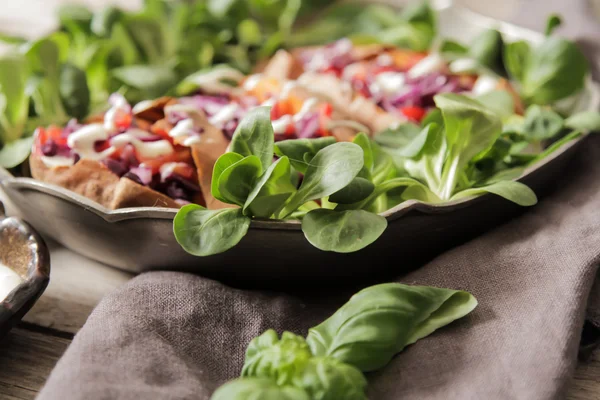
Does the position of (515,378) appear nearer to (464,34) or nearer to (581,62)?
(581,62)

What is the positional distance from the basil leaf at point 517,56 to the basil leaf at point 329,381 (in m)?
0.69

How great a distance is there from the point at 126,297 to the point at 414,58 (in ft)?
2.22

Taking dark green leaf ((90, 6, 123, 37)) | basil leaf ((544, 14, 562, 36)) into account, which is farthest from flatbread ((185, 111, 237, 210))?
basil leaf ((544, 14, 562, 36))

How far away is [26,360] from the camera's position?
0.62 meters

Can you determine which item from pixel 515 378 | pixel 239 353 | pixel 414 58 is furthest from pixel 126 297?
pixel 414 58

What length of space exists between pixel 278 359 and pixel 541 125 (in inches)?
20.5

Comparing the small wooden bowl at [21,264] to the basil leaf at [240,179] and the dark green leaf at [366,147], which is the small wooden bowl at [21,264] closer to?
the basil leaf at [240,179]

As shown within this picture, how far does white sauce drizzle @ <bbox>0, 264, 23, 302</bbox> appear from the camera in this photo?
1.96 ft

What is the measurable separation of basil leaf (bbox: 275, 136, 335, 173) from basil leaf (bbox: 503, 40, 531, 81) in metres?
0.49

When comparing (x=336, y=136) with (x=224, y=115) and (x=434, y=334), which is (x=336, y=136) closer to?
(x=224, y=115)

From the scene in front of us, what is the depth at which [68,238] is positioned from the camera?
0.74 m

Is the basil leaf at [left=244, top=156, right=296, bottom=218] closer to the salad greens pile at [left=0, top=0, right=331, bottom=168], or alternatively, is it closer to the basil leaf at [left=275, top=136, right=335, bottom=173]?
the basil leaf at [left=275, top=136, right=335, bottom=173]

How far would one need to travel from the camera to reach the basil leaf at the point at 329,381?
454 mm

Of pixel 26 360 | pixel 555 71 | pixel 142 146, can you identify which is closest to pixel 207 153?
pixel 142 146
